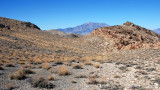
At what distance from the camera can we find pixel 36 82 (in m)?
8.67

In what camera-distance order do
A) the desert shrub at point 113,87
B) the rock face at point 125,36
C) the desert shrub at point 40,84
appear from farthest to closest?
the rock face at point 125,36
the desert shrub at point 40,84
the desert shrub at point 113,87

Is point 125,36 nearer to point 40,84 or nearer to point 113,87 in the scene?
point 113,87

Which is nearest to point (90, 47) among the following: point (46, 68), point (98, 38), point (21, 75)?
point (98, 38)

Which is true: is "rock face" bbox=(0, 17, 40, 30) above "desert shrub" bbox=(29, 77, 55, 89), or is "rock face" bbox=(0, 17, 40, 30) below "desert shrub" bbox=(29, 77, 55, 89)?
above

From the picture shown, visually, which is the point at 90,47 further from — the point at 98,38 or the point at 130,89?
the point at 130,89

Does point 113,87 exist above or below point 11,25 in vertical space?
below

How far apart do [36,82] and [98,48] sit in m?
28.8

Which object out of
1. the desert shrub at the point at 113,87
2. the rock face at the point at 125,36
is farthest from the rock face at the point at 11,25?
the desert shrub at the point at 113,87

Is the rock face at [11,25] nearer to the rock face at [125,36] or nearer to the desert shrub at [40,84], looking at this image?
the rock face at [125,36]

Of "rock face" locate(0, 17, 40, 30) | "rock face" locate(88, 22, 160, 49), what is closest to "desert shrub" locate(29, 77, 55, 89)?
"rock face" locate(88, 22, 160, 49)

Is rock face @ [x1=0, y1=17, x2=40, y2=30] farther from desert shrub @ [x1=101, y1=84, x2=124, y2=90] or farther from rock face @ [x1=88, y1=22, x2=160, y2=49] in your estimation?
desert shrub @ [x1=101, y1=84, x2=124, y2=90]

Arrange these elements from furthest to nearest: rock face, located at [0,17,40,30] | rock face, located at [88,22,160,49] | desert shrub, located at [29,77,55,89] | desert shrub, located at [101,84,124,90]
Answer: rock face, located at [0,17,40,30], rock face, located at [88,22,160,49], desert shrub, located at [29,77,55,89], desert shrub, located at [101,84,124,90]

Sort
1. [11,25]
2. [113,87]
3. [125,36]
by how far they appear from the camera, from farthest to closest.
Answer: [11,25] → [125,36] → [113,87]

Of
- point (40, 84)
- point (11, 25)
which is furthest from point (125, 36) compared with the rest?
point (11, 25)
